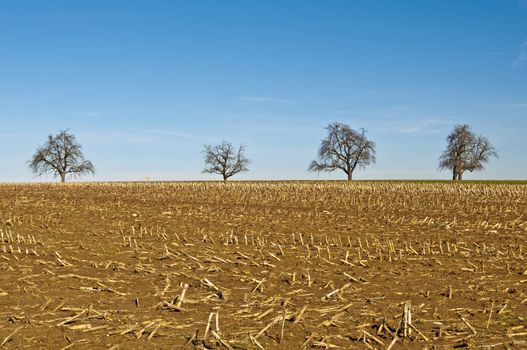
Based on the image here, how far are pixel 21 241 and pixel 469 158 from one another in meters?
99.0

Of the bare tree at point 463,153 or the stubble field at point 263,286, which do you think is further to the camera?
the bare tree at point 463,153

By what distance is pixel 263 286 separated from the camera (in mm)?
10406

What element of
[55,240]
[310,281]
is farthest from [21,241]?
[310,281]

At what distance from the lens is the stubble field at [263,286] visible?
744 centimetres

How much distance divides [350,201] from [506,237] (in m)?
15.6

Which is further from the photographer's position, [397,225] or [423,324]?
[397,225]

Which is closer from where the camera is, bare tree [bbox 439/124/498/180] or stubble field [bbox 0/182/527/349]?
stubble field [bbox 0/182/527/349]

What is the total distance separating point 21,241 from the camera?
16.1 metres

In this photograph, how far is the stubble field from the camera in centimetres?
744

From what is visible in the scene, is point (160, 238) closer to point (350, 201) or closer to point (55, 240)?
point (55, 240)

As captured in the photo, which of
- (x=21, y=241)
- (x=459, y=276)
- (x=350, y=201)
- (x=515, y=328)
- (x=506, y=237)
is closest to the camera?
(x=515, y=328)

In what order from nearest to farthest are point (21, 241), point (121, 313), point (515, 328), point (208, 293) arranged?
point (515, 328) < point (121, 313) < point (208, 293) < point (21, 241)

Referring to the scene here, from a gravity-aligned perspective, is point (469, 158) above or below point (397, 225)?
above

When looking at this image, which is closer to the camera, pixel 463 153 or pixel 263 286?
pixel 263 286
